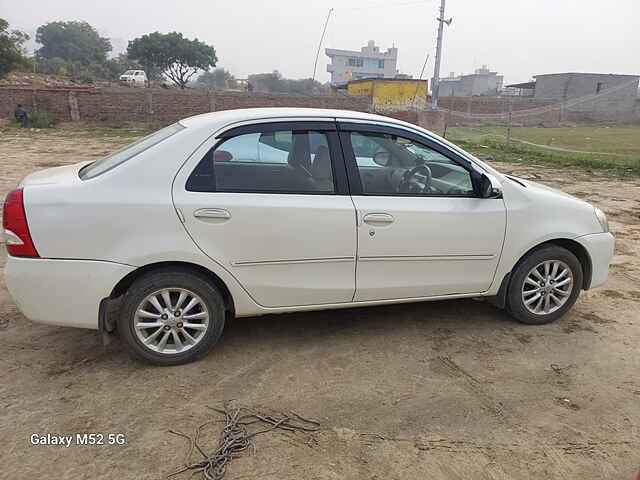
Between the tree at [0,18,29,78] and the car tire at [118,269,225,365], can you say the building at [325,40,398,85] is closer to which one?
the tree at [0,18,29,78]

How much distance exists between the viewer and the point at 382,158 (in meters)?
3.68

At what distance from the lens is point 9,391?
9.93ft

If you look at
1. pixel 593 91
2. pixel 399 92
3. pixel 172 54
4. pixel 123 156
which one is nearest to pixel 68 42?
pixel 172 54

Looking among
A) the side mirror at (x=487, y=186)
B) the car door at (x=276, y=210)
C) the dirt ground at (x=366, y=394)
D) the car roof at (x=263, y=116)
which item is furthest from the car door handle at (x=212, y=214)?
the side mirror at (x=487, y=186)

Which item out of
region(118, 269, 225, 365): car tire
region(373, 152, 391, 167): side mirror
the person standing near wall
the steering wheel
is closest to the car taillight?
region(118, 269, 225, 365): car tire

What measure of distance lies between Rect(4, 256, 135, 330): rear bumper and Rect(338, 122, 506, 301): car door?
1589 mm

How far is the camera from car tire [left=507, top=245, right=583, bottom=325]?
→ 394cm

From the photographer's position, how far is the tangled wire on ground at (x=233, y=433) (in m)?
2.47

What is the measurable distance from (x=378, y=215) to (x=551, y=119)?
4426cm

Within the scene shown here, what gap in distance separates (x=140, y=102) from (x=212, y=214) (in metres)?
26.8

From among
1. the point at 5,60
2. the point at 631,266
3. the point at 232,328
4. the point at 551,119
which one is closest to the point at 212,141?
the point at 232,328

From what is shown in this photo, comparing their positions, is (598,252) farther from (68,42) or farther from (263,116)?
(68,42)

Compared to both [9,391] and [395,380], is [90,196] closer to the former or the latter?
[9,391]

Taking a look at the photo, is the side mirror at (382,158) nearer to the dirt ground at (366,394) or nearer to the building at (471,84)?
the dirt ground at (366,394)
